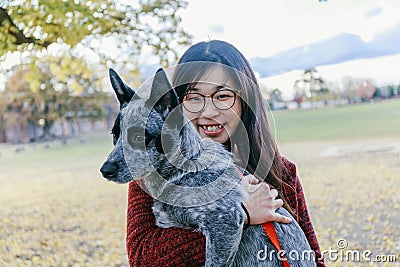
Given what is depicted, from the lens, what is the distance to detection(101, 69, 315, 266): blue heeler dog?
68.5 inches

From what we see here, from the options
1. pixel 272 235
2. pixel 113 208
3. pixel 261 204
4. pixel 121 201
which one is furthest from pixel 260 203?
pixel 121 201

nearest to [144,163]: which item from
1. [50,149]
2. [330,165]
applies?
[330,165]

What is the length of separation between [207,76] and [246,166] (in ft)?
1.58

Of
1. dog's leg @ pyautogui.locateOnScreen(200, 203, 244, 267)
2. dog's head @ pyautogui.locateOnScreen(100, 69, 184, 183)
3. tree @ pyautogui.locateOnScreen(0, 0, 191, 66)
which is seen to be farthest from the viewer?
tree @ pyautogui.locateOnScreen(0, 0, 191, 66)

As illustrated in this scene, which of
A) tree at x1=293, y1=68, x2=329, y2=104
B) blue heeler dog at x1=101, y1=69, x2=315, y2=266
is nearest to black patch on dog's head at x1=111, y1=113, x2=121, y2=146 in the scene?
blue heeler dog at x1=101, y1=69, x2=315, y2=266

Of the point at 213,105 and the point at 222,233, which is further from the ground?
the point at 213,105

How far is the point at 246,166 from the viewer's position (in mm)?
2184

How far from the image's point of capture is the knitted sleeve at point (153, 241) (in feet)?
5.94

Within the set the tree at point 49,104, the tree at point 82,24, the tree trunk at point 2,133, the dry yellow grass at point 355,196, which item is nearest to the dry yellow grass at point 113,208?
the dry yellow grass at point 355,196

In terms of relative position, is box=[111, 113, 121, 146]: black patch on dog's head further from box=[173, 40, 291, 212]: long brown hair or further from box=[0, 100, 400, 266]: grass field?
box=[0, 100, 400, 266]: grass field

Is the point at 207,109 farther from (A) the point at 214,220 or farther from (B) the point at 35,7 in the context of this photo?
(B) the point at 35,7

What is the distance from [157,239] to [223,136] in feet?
1.88

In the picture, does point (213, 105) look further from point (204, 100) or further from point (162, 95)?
point (162, 95)

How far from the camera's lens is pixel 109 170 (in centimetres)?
176
